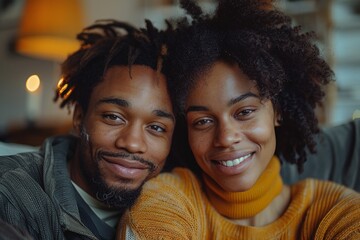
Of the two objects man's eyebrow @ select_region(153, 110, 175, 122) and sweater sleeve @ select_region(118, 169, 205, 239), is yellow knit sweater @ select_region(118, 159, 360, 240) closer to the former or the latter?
sweater sleeve @ select_region(118, 169, 205, 239)

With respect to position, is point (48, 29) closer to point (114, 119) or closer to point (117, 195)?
point (114, 119)

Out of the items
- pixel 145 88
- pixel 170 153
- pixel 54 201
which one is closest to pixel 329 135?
pixel 170 153

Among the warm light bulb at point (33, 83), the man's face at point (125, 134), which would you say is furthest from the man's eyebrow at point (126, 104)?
the warm light bulb at point (33, 83)

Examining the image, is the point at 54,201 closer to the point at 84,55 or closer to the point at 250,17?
the point at 84,55

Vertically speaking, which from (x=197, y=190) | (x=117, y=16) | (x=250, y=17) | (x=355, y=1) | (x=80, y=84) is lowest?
(x=197, y=190)

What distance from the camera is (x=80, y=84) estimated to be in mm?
1363

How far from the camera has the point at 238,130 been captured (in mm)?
1103

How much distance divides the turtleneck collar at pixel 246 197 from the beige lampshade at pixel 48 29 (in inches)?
63.1

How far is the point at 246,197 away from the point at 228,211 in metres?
0.05

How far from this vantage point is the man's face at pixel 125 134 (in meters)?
1.19

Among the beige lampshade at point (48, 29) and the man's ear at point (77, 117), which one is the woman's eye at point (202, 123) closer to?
the man's ear at point (77, 117)

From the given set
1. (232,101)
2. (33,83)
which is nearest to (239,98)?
(232,101)

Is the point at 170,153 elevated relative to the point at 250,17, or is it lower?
lower

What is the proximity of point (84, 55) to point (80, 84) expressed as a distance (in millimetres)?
85
